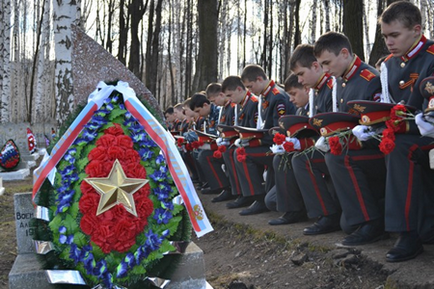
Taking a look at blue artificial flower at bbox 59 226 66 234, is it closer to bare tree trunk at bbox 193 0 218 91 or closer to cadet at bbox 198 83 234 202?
cadet at bbox 198 83 234 202

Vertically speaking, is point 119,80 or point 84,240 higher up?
point 119,80

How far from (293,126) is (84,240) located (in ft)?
7.66

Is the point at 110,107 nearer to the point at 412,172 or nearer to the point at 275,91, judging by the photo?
the point at 412,172

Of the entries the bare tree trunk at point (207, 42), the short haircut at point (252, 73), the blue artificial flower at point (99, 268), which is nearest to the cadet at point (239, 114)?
the short haircut at point (252, 73)

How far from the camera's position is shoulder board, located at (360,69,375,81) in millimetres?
4568

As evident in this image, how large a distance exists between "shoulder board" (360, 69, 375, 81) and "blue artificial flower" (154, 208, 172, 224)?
2.08 metres

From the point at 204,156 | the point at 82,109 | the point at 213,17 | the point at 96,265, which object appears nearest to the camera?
the point at 96,265

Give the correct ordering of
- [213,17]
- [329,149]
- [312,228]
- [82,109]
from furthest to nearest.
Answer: [213,17] < [312,228] < [329,149] < [82,109]

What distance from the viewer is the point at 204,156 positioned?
852 centimetres

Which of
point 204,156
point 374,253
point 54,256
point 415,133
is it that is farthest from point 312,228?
point 204,156

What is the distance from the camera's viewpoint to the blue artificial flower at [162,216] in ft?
12.2

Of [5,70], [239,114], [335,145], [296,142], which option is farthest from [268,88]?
[5,70]

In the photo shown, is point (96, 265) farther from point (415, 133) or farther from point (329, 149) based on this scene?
point (415, 133)

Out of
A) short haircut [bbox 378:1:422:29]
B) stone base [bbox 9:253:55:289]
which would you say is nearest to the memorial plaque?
stone base [bbox 9:253:55:289]
